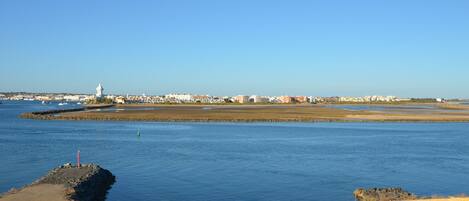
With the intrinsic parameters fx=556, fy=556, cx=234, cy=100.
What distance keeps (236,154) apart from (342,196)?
1356 cm

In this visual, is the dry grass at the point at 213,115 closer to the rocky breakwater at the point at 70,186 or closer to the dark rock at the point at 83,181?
the dark rock at the point at 83,181

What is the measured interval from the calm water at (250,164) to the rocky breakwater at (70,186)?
25.8 inches

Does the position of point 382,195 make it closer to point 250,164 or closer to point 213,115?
point 250,164

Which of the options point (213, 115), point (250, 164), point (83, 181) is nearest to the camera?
point (83, 181)

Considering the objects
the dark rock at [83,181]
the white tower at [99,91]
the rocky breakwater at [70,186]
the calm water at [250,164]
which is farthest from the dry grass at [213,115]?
the white tower at [99,91]

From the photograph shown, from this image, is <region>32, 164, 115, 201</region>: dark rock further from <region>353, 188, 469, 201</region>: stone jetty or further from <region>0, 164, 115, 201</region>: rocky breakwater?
<region>353, 188, 469, 201</region>: stone jetty

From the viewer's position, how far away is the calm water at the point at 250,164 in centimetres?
2262

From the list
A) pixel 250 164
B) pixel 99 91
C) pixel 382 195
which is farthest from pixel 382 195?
pixel 99 91

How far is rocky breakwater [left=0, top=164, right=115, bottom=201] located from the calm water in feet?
2.15

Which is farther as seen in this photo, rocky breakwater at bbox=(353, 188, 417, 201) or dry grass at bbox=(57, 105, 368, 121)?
dry grass at bbox=(57, 105, 368, 121)

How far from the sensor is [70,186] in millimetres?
20141

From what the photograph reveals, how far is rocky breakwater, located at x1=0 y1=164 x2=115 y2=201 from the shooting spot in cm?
1808

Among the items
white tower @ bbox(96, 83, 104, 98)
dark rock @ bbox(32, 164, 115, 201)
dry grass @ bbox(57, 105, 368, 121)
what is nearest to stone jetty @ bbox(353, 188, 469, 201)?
dark rock @ bbox(32, 164, 115, 201)

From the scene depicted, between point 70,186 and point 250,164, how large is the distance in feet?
38.6
